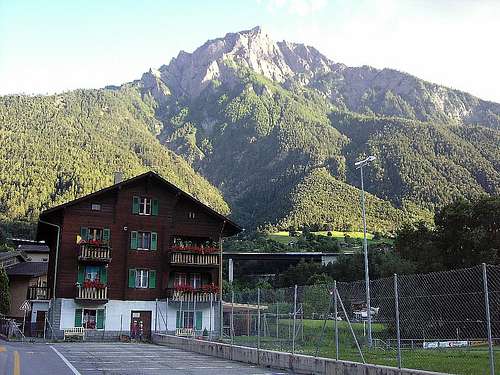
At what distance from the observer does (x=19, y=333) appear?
41.5 meters

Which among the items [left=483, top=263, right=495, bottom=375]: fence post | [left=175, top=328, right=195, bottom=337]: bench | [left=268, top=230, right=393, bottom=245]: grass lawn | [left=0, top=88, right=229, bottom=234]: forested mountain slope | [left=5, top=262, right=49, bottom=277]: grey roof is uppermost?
[left=0, top=88, right=229, bottom=234]: forested mountain slope

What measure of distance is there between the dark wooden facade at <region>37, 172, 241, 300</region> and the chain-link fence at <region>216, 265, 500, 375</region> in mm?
17701

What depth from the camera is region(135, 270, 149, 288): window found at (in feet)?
151

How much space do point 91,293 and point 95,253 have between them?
293cm

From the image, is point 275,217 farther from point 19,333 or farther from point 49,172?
point 19,333

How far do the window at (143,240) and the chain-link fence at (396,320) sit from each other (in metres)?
18.1

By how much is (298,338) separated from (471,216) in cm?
3234

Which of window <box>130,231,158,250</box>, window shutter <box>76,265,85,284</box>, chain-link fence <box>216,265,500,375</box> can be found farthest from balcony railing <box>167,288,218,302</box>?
chain-link fence <box>216,265,500,375</box>

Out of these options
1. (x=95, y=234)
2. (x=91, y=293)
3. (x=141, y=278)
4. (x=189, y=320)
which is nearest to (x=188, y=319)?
(x=189, y=320)

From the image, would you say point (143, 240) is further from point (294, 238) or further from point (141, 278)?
point (294, 238)

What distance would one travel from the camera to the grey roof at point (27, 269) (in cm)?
5800

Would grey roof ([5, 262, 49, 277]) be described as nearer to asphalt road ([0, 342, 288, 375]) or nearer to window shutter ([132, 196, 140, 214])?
window shutter ([132, 196, 140, 214])

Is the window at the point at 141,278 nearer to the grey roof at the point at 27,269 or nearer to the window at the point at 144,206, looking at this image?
the window at the point at 144,206

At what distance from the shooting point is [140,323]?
4538 cm
